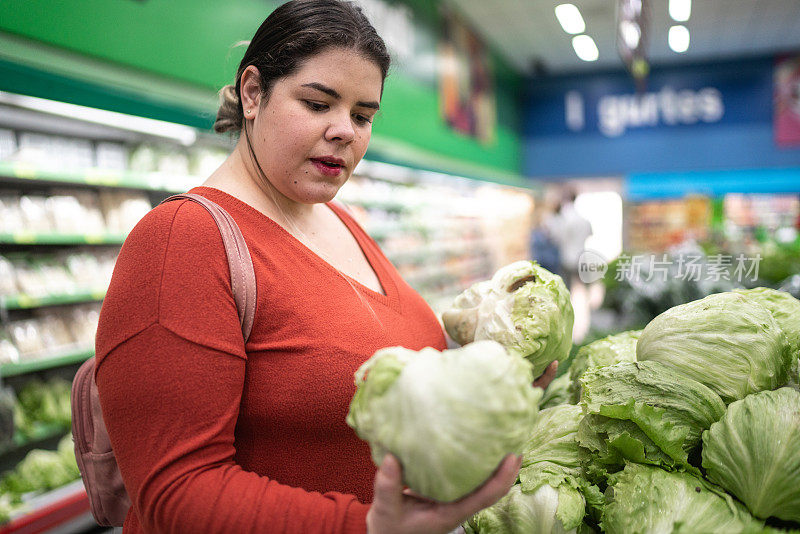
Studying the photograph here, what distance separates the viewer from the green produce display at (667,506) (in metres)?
0.90

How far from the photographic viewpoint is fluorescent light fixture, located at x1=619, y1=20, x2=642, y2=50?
17.3ft

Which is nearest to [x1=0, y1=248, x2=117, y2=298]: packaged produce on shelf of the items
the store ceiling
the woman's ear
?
the woman's ear

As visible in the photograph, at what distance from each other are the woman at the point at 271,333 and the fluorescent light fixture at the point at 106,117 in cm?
201

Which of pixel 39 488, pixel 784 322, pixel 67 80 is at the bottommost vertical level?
pixel 39 488

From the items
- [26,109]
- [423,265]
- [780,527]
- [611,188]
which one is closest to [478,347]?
[780,527]

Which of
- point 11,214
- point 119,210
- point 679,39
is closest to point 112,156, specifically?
point 119,210

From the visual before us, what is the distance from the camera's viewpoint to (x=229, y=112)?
131 centimetres

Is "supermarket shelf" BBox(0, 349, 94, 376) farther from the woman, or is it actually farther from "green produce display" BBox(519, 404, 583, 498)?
"green produce display" BBox(519, 404, 583, 498)

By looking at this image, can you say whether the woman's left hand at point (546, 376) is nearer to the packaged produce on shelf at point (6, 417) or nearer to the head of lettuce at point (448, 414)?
the head of lettuce at point (448, 414)

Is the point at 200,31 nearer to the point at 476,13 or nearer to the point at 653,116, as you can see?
the point at 476,13

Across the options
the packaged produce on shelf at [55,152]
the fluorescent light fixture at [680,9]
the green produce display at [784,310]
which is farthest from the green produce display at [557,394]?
the fluorescent light fixture at [680,9]

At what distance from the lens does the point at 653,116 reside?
11.8m

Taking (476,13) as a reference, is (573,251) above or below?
below

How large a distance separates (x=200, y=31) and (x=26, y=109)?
122cm
